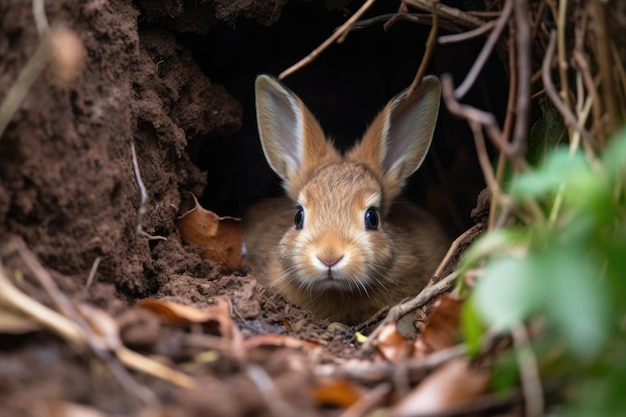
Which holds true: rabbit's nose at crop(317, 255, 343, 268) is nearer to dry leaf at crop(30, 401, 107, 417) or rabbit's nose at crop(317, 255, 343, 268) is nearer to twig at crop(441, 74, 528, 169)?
twig at crop(441, 74, 528, 169)

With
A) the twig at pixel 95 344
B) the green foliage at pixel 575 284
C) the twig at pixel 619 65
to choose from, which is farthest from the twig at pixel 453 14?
the twig at pixel 95 344

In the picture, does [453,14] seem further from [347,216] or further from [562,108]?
[347,216]

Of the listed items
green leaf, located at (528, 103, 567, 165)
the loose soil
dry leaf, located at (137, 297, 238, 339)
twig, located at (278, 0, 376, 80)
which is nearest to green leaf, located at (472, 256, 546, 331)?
the loose soil

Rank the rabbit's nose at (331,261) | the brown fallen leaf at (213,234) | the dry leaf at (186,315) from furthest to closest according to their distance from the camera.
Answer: the brown fallen leaf at (213,234)
the rabbit's nose at (331,261)
the dry leaf at (186,315)

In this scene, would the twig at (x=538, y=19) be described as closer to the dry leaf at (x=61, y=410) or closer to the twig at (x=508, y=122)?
the twig at (x=508, y=122)

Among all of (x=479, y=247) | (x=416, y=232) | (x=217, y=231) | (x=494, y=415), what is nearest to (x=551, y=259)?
(x=479, y=247)

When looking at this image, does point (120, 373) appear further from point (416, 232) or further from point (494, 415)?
point (416, 232)

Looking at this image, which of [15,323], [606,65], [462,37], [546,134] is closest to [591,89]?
[606,65]
